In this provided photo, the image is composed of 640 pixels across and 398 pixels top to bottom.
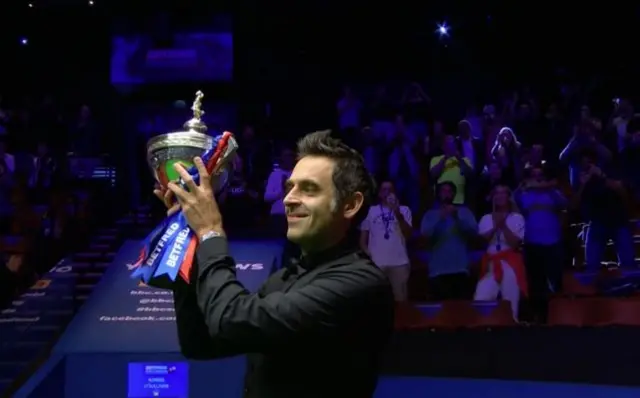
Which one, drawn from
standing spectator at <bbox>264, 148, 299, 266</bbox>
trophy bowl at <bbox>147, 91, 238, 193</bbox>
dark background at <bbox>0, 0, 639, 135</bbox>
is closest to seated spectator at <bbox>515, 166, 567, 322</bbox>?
standing spectator at <bbox>264, 148, 299, 266</bbox>

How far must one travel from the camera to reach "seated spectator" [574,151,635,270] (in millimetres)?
8484

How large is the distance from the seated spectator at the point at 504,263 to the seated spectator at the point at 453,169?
738 mm

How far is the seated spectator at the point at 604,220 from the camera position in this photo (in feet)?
27.8

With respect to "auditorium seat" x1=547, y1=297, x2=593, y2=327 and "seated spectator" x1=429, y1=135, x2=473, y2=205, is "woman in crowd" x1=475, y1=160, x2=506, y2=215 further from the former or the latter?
"auditorium seat" x1=547, y1=297, x2=593, y2=327

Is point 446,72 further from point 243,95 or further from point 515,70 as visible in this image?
point 243,95

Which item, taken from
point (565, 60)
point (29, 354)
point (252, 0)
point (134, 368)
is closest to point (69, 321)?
point (29, 354)

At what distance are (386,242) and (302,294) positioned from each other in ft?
20.9

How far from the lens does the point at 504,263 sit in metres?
8.03

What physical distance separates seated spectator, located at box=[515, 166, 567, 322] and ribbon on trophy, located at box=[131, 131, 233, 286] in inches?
252

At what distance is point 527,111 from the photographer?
10766 mm

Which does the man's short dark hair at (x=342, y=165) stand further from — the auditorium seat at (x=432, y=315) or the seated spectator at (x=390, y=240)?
the seated spectator at (x=390, y=240)

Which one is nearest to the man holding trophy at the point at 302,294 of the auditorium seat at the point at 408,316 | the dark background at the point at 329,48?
the auditorium seat at the point at 408,316

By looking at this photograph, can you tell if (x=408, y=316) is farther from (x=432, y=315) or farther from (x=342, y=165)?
(x=342, y=165)

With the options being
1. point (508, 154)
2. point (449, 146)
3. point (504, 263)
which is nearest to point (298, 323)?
point (504, 263)
